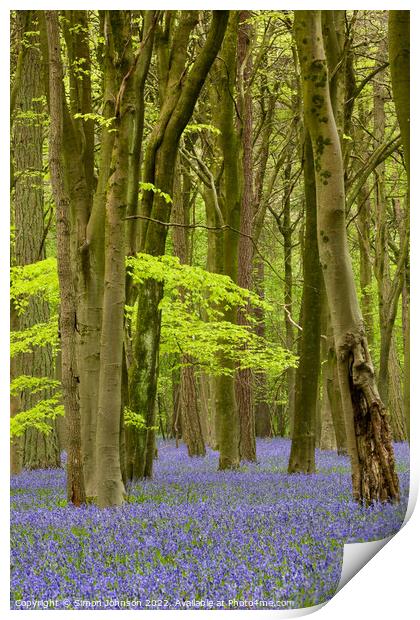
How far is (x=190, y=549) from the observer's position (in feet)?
19.6

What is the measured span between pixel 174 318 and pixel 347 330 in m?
4.98

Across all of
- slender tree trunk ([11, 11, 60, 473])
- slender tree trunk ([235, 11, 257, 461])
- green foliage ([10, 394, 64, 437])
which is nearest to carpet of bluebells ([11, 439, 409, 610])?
green foliage ([10, 394, 64, 437])

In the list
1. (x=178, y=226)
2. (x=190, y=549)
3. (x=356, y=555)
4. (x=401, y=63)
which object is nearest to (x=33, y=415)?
(x=178, y=226)

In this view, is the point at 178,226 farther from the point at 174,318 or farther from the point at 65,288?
the point at 174,318

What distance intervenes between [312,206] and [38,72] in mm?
5039

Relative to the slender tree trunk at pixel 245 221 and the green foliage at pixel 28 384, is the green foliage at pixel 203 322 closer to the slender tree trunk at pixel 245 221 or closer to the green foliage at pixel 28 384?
the slender tree trunk at pixel 245 221

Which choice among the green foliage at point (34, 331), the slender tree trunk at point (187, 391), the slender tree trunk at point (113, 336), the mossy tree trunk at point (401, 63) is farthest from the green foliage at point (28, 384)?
the slender tree trunk at point (187, 391)

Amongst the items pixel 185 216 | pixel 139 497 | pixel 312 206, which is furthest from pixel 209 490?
pixel 185 216

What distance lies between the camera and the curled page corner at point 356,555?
6.08m

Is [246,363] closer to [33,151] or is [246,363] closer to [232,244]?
[232,244]

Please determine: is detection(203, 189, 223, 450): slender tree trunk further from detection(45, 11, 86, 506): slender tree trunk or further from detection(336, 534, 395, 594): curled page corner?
detection(336, 534, 395, 594): curled page corner

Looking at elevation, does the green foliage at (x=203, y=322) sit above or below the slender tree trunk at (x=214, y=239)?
below

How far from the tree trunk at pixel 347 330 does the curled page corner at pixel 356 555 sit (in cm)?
82

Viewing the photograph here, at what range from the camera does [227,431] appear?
44.2 feet
